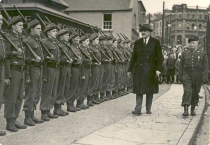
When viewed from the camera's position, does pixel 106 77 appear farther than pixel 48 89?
Yes

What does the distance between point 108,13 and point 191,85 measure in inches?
997

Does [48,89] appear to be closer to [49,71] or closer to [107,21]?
[49,71]

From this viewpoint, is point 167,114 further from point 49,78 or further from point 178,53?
point 178,53

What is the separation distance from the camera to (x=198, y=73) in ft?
29.3

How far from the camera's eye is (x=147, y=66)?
9.09 m

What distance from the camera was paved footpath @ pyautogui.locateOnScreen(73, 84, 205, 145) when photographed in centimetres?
596

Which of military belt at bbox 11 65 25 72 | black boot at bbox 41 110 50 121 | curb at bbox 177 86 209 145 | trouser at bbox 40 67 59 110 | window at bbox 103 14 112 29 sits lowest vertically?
curb at bbox 177 86 209 145

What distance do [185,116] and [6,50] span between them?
4.51 metres

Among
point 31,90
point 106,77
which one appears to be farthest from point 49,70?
point 106,77

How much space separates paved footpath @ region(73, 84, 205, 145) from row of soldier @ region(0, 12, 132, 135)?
1.61 meters

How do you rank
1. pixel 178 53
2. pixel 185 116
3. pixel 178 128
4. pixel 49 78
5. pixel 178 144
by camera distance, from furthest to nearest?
pixel 178 53
pixel 185 116
pixel 49 78
pixel 178 128
pixel 178 144

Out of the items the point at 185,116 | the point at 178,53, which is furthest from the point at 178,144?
the point at 178,53

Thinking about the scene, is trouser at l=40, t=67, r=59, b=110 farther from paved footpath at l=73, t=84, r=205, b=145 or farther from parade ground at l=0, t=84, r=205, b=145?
paved footpath at l=73, t=84, r=205, b=145

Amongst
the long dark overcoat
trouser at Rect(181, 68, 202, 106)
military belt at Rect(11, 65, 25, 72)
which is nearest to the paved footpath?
trouser at Rect(181, 68, 202, 106)
